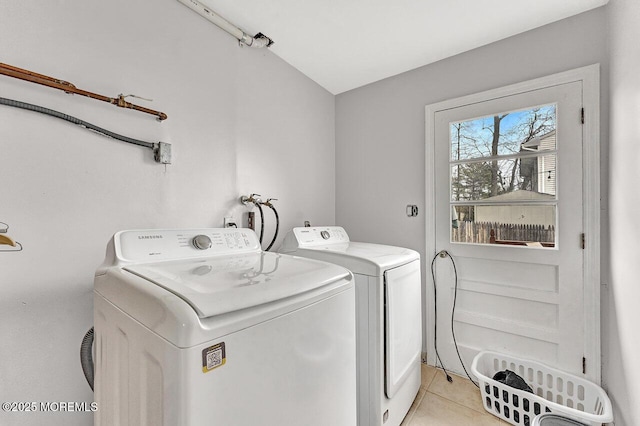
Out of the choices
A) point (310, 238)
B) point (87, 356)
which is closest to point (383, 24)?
point (310, 238)

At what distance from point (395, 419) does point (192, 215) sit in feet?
5.21

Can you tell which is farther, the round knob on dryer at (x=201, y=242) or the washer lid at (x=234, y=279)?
the round knob on dryer at (x=201, y=242)

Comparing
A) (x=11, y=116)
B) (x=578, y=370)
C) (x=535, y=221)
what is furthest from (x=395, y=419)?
(x=11, y=116)

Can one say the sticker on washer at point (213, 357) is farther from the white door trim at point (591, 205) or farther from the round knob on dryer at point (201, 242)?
the white door trim at point (591, 205)

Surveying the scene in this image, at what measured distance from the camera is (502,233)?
1.85 meters

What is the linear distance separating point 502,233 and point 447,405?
1.17 metres

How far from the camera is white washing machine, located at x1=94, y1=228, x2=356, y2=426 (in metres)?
0.61

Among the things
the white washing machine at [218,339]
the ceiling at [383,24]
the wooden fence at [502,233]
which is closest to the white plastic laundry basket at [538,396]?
the wooden fence at [502,233]

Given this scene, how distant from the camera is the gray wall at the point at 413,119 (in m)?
1.55

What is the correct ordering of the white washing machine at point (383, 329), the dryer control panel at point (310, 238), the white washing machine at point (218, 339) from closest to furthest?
the white washing machine at point (218, 339)
the white washing machine at point (383, 329)
the dryer control panel at point (310, 238)

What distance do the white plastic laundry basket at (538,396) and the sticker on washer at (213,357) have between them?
168 centimetres

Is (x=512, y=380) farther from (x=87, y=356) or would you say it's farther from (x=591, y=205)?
(x=87, y=356)

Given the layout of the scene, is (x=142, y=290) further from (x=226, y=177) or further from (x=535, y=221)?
(x=535, y=221)

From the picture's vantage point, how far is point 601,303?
1547 millimetres
